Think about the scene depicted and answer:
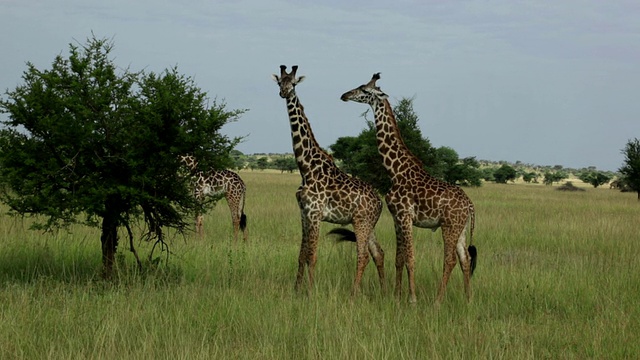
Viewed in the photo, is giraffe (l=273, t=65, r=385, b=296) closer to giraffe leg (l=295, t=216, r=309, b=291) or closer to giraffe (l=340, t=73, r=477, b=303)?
giraffe leg (l=295, t=216, r=309, b=291)

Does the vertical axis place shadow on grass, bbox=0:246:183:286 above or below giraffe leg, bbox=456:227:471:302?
below

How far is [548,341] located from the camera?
24.6 ft

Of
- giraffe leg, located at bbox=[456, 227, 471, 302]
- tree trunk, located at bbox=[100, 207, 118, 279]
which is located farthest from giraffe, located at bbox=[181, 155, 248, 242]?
giraffe leg, located at bbox=[456, 227, 471, 302]

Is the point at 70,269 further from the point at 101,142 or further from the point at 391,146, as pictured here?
the point at 391,146

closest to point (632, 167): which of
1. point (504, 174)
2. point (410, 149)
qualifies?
point (410, 149)

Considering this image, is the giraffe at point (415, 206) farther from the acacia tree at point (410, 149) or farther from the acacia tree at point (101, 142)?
the acacia tree at point (410, 149)

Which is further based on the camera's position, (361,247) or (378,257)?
(378,257)

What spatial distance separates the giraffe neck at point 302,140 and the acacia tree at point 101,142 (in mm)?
1130

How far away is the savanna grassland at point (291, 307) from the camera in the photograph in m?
6.82

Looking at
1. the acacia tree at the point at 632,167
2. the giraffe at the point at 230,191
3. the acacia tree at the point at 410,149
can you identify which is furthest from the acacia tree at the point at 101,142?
the acacia tree at the point at 632,167

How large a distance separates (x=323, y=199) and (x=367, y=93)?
1613mm

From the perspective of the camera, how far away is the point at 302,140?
9820mm

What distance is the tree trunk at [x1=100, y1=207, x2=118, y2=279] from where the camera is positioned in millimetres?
10289

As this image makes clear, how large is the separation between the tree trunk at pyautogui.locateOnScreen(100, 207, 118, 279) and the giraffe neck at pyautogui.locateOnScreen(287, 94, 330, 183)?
2.95 metres
